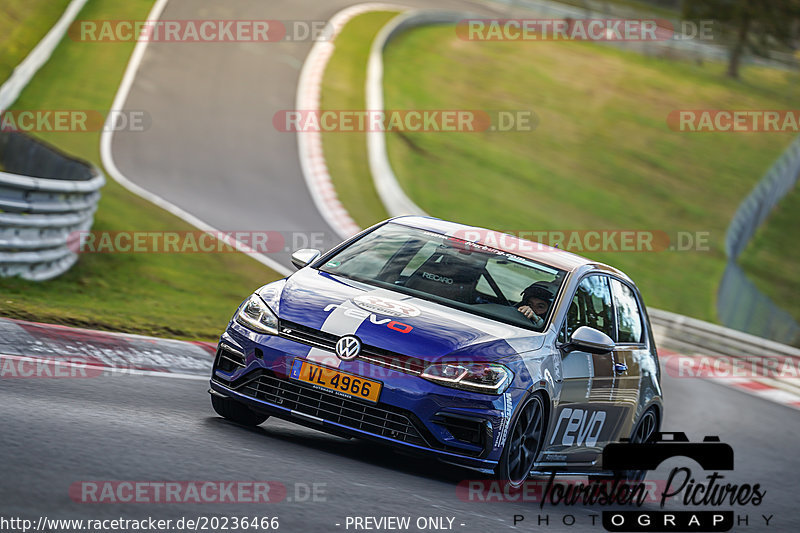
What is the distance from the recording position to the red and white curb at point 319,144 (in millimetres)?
22809

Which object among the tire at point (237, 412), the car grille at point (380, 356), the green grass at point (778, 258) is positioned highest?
the car grille at point (380, 356)

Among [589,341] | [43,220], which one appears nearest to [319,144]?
[43,220]

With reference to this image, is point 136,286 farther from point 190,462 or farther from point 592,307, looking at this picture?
point 190,462

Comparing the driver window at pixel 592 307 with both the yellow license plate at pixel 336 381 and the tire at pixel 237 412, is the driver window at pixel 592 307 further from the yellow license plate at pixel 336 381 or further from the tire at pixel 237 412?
the tire at pixel 237 412

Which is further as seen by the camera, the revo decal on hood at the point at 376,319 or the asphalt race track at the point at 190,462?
the revo decal on hood at the point at 376,319

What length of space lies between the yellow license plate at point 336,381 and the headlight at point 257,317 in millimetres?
295

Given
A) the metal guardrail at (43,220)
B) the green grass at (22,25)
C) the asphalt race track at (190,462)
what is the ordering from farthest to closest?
1. the green grass at (22,25)
2. the metal guardrail at (43,220)
3. the asphalt race track at (190,462)

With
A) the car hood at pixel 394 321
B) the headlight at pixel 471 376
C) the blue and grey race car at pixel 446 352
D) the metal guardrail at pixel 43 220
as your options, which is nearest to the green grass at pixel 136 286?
the metal guardrail at pixel 43 220

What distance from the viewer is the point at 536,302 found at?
7.39 meters

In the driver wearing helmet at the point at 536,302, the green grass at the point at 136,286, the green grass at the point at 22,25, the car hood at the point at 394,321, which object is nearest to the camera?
the car hood at the point at 394,321

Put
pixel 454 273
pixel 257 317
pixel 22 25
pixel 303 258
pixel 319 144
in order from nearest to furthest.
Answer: pixel 257 317 → pixel 454 273 → pixel 303 258 → pixel 319 144 → pixel 22 25

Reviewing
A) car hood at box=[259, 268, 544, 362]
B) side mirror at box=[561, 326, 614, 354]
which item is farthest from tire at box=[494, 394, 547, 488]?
side mirror at box=[561, 326, 614, 354]

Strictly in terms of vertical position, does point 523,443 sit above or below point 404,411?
below

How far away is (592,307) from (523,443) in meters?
1.51
